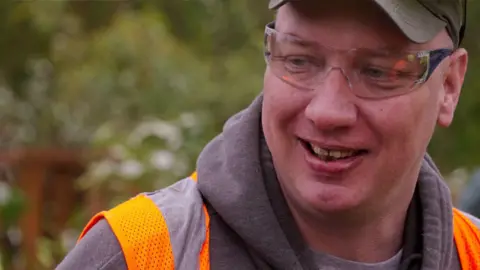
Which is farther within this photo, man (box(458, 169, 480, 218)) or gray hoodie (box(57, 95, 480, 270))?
man (box(458, 169, 480, 218))

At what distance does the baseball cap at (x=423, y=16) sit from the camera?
193cm

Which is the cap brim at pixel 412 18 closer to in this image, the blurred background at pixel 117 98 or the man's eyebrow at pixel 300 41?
the man's eyebrow at pixel 300 41

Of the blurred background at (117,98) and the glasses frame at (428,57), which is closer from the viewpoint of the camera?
the glasses frame at (428,57)

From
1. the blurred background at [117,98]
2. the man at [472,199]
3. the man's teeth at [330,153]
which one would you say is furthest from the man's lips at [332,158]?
the blurred background at [117,98]

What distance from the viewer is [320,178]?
1996mm

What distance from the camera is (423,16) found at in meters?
2.00

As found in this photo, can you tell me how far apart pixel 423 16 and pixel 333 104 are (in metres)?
0.27

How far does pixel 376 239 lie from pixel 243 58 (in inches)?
135

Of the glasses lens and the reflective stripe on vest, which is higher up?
the glasses lens

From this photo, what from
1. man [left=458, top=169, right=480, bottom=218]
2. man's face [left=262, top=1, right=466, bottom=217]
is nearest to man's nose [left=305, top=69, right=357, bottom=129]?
man's face [left=262, top=1, right=466, bottom=217]

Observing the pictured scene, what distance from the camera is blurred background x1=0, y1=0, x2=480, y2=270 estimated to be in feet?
17.8

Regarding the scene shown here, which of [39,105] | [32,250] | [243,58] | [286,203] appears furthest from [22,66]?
[286,203]

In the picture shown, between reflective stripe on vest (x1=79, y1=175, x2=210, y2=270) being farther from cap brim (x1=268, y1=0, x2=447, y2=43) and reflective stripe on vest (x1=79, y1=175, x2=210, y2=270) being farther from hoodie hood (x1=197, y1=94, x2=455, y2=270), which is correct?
cap brim (x1=268, y1=0, x2=447, y2=43)

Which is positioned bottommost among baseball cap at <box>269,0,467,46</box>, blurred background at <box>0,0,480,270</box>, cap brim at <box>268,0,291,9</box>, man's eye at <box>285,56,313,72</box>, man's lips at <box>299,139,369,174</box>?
blurred background at <box>0,0,480,270</box>
